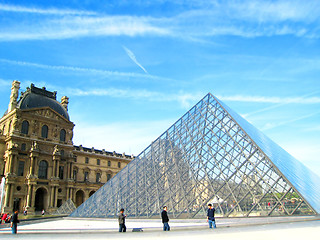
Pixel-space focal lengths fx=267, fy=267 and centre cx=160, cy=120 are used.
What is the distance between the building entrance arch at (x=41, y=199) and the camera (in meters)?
44.2

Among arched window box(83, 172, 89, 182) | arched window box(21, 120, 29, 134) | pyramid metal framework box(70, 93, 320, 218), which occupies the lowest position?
pyramid metal framework box(70, 93, 320, 218)

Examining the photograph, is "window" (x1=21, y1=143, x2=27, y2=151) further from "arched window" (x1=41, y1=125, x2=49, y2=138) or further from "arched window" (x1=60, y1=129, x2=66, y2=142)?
"arched window" (x1=60, y1=129, x2=66, y2=142)

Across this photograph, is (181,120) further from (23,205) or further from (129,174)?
(23,205)

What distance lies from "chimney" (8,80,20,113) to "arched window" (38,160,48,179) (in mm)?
10496

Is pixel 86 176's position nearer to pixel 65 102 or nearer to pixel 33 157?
pixel 33 157

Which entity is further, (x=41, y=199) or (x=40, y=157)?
(x=41, y=199)

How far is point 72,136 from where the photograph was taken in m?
50.7

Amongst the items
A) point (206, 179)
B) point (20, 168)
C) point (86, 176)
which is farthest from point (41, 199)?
point (206, 179)

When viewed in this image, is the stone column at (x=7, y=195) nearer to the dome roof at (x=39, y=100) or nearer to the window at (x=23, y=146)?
the window at (x=23, y=146)

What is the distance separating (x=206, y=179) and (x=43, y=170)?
37372 millimetres

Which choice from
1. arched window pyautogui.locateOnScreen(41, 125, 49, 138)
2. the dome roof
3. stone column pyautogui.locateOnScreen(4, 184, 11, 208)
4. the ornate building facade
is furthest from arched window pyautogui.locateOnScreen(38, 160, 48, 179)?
the dome roof

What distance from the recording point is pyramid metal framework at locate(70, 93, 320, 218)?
39.9 ft

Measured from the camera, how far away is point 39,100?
156 ft

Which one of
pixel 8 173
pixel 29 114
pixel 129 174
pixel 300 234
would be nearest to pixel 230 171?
pixel 300 234
